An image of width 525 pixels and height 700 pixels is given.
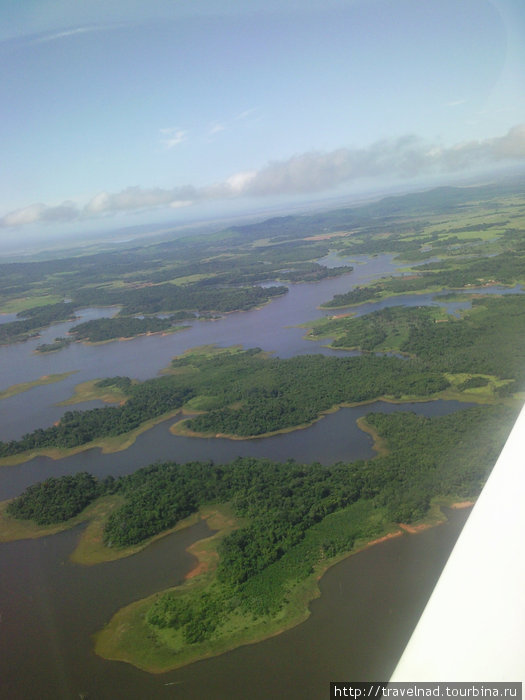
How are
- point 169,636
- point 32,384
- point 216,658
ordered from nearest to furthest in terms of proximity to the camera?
point 216,658 < point 169,636 < point 32,384

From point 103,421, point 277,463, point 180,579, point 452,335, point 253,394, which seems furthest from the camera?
point 452,335

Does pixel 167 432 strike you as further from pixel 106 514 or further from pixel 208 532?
pixel 208 532

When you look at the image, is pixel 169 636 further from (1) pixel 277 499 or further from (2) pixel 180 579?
Result: (1) pixel 277 499

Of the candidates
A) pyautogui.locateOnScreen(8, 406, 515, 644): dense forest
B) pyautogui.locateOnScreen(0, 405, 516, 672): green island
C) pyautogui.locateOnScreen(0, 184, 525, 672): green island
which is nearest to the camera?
pyautogui.locateOnScreen(0, 405, 516, 672): green island

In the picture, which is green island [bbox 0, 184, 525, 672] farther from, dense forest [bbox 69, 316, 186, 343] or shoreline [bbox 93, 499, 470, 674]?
dense forest [bbox 69, 316, 186, 343]

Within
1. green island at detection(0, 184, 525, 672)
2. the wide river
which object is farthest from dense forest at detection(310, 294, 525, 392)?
the wide river

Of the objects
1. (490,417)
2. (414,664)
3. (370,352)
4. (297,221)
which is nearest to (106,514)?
(490,417)

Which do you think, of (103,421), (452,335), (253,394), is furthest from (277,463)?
(452,335)

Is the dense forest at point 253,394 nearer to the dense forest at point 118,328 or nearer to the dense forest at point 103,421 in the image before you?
the dense forest at point 103,421
